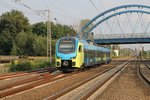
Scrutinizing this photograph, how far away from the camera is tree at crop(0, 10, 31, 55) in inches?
4149

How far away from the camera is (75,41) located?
31.6 meters

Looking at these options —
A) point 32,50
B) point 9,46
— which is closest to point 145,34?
point 32,50

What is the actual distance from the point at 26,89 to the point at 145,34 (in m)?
71.8

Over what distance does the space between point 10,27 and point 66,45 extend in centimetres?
8048

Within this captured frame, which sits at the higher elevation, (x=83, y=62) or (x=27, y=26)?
(x=27, y=26)

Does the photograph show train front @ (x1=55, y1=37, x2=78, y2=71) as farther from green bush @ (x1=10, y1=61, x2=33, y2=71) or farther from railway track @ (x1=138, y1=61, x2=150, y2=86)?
green bush @ (x1=10, y1=61, x2=33, y2=71)

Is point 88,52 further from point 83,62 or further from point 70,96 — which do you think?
point 70,96

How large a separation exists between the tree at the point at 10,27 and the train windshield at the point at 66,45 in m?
74.0

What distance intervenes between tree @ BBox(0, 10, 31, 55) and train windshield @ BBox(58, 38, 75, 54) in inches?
2913

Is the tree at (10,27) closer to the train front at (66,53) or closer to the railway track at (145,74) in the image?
the railway track at (145,74)

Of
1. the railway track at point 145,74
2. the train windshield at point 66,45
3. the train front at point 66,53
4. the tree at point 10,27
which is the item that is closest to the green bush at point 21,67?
the train front at point 66,53

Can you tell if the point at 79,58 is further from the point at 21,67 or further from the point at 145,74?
the point at 21,67

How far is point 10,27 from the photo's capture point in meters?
110

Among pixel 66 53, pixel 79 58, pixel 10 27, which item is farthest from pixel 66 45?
pixel 10 27
